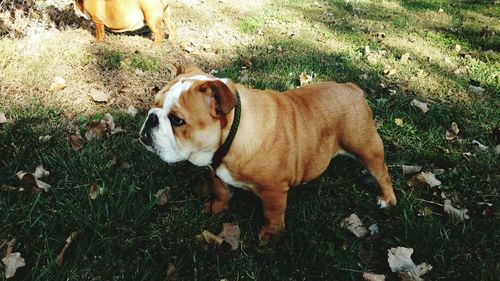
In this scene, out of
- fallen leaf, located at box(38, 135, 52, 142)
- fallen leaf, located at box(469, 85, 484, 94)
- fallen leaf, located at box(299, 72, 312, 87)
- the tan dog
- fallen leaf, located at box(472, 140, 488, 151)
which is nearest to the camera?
fallen leaf, located at box(38, 135, 52, 142)

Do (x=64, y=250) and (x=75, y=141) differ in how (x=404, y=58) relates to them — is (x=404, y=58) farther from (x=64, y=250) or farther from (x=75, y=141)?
(x=64, y=250)

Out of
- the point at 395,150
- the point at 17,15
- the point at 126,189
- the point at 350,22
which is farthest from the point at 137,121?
the point at 350,22

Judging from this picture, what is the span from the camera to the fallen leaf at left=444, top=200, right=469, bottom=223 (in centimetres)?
276

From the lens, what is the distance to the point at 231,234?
8.66ft

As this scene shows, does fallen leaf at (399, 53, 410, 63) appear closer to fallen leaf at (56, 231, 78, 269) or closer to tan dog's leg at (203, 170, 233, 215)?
tan dog's leg at (203, 170, 233, 215)

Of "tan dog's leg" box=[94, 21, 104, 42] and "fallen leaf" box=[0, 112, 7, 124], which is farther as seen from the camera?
"tan dog's leg" box=[94, 21, 104, 42]

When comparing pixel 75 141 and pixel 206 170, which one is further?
pixel 75 141

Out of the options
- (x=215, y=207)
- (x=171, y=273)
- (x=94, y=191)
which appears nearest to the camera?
(x=171, y=273)

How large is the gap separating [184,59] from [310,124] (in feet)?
9.90

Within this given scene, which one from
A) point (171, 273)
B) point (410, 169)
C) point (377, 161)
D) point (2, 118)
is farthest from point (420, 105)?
point (2, 118)

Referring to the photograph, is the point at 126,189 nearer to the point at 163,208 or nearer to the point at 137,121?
the point at 163,208

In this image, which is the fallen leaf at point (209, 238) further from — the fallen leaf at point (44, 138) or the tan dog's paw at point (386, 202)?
the fallen leaf at point (44, 138)

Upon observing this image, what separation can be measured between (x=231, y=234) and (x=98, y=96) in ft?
7.61

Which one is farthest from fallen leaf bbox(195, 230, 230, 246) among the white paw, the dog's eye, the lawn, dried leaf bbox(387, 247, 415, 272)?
the white paw
